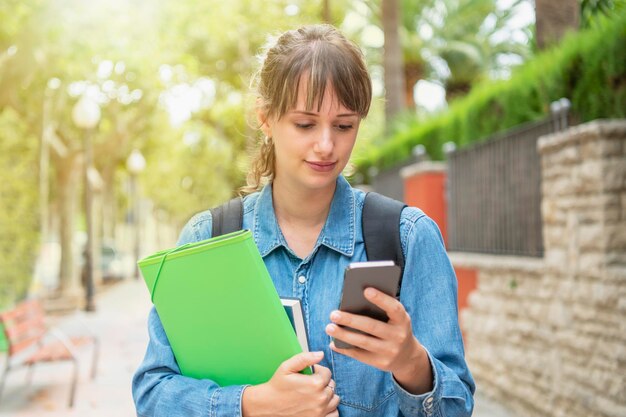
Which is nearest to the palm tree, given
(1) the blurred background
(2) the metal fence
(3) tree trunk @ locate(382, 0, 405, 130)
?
(1) the blurred background

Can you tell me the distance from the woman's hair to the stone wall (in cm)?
396

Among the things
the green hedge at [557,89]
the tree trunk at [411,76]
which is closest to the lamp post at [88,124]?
the green hedge at [557,89]

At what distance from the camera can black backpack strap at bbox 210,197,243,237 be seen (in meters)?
2.02

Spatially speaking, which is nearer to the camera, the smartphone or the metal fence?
the smartphone

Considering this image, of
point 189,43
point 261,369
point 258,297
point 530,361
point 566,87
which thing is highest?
point 189,43

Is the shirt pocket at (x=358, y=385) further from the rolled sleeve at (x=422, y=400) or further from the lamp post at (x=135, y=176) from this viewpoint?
the lamp post at (x=135, y=176)

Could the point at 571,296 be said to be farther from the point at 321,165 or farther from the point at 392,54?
the point at 392,54

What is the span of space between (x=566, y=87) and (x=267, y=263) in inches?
207

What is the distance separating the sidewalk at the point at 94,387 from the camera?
7719 millimetres

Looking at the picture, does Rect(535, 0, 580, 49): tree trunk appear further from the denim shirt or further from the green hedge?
the denim shirt

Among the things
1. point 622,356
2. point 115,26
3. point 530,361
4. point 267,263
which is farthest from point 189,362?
point 115,26

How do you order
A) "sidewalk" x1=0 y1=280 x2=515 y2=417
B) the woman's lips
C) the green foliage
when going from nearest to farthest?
the woman's lips
"sidewalk" x1=0 y1=280 x2=515 y2=417
the green foliage

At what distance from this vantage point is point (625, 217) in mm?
5500

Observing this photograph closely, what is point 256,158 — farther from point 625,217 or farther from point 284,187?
point 625,217
